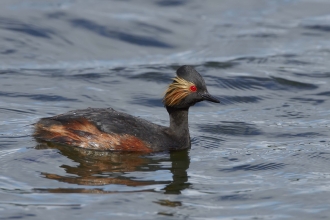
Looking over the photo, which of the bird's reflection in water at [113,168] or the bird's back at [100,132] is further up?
the bird's back at [100,132]

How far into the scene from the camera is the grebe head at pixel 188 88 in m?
10.4

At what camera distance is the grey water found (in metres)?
8.33

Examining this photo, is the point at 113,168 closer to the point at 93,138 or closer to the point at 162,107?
the point at 93,138

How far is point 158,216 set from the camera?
25.7 ft

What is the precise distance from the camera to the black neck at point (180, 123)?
34.9ft

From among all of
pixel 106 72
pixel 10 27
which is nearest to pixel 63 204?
pixel 106 72

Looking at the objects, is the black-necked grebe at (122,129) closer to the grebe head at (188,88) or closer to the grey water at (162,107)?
the grebe head at (188,88)

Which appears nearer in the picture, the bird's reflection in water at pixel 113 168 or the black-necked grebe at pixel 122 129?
the bird's reflection in water at pixel 113 168

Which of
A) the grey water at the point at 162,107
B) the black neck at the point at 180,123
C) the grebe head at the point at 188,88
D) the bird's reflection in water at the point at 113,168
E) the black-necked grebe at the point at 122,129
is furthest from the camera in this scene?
the black neck at the point at 180,123

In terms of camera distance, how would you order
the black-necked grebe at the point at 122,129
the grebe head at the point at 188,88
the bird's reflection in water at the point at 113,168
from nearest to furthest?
1. the bird's reflection in water at the point at 113,168
2. the black-necked grebe at the point at 122,129
3. the grebe head at the point at 188,88

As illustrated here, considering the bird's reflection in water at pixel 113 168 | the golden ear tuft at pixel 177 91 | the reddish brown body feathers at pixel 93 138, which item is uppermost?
the golden ear tuft at pixel 177 91

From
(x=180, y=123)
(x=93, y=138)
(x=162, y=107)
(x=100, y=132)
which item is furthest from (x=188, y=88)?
(x=162, y=107)

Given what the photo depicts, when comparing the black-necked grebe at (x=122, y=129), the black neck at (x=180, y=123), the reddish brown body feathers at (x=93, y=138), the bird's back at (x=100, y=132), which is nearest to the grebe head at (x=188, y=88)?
the black-necked grebe at (x=122, y=129)

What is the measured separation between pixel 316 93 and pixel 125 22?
608cm
